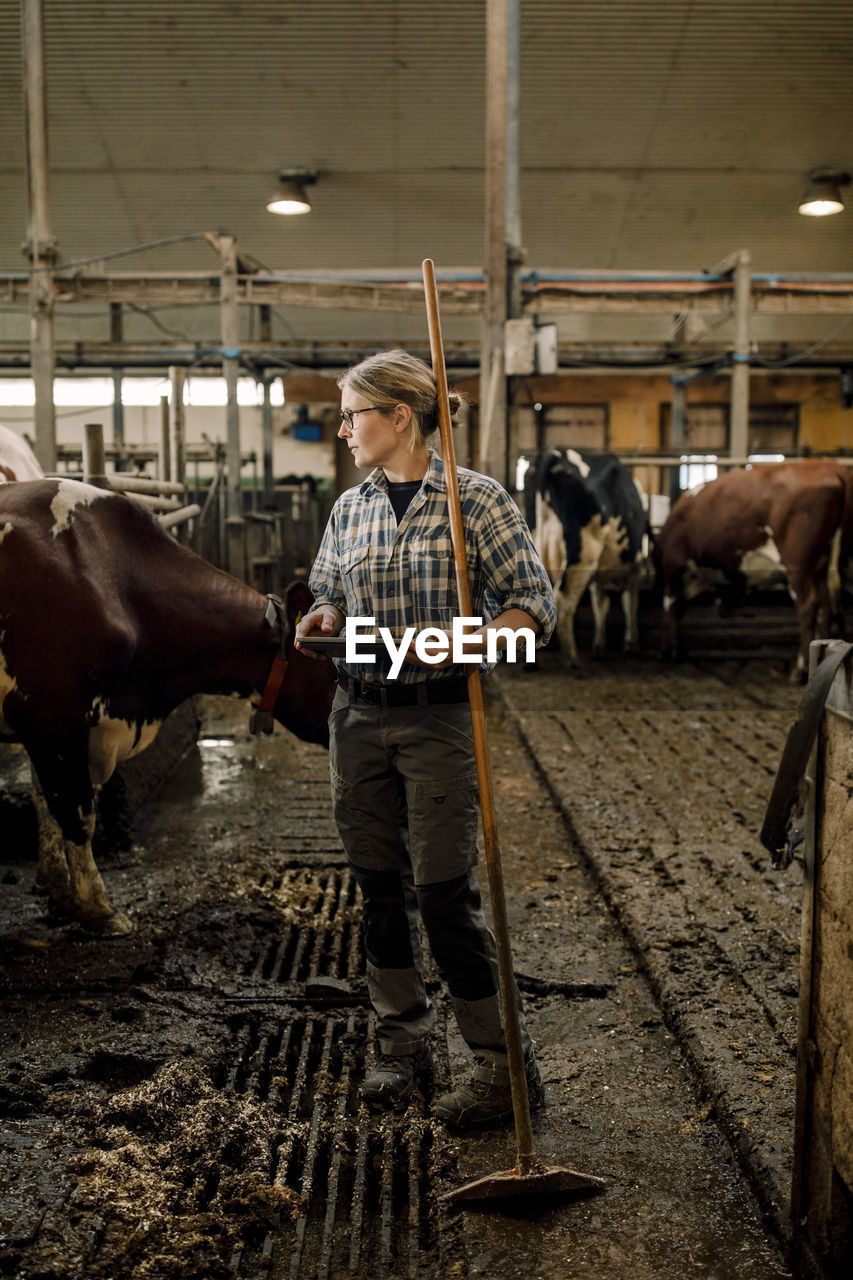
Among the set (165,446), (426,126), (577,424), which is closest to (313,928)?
(165,446)

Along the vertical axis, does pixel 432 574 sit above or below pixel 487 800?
above

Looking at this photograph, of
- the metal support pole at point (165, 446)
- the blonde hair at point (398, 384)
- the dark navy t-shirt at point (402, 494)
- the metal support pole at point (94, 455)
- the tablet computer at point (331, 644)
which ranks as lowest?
the tablet computer at point (331, 644)

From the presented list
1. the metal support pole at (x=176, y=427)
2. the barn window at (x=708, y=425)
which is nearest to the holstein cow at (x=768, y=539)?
the metal support pole at (x=176, y=427)

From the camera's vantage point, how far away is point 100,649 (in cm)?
389

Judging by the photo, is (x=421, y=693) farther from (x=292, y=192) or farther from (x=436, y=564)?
(x=292, y=192)

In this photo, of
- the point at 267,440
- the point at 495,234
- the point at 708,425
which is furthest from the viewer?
the point at 708,425

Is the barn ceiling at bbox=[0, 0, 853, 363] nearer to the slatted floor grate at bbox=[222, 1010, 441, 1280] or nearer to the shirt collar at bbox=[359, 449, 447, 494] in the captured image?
the shirt collar at bbox=[359, 449, 447, 494]

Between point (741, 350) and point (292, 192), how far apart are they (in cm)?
802

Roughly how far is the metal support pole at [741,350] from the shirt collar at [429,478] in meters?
8.40

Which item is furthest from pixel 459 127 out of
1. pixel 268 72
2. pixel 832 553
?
pixel 832 553

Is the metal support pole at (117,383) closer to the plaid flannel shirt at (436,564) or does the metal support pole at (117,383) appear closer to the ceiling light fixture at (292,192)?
the ceiling light fixture at (292,192)

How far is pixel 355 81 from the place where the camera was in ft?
47.5

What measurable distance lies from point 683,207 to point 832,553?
9418mm

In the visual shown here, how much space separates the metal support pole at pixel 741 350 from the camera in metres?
10.6
